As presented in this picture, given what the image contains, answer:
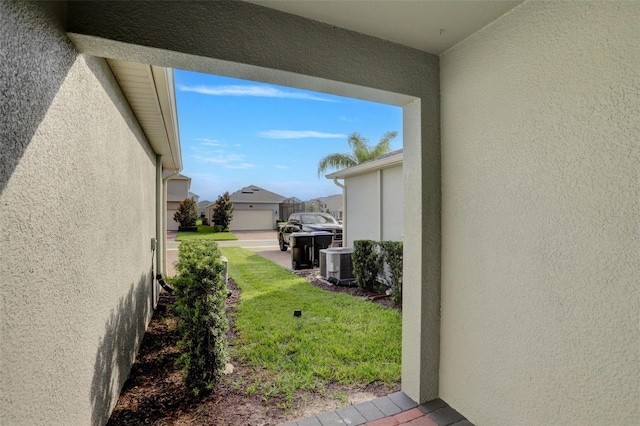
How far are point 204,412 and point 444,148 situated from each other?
10.5ft

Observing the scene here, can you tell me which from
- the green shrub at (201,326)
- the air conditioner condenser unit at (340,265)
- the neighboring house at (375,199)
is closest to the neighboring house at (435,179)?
the green shrub at (201,326)

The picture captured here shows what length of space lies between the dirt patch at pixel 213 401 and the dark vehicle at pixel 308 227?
32.5 ft

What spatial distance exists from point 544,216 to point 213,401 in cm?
316

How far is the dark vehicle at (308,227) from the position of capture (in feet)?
45.3

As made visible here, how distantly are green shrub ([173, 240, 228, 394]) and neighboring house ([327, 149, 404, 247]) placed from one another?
449cm

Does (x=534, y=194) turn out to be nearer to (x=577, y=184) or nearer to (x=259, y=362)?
(x=577, y=184)

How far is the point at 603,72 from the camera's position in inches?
66.0

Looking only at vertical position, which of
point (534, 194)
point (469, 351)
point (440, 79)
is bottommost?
point (469, 351)

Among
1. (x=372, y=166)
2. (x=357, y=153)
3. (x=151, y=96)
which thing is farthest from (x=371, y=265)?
(x=357, y=153)

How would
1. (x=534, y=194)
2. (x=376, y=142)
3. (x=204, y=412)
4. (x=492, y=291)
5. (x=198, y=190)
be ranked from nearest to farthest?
1. (x=534, y=194)
2. (x=492, y=291)
3. (x=204, y=412)
4. (x=376, y=142)
5. (x=198, y=190)

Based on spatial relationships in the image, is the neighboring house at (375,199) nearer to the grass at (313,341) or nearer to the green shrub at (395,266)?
the green shrub at (395,266)

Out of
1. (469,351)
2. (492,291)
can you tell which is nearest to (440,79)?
(492,291)

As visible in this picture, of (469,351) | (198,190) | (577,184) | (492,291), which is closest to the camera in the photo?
(577,184)

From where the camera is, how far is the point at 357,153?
20922 millimetres
